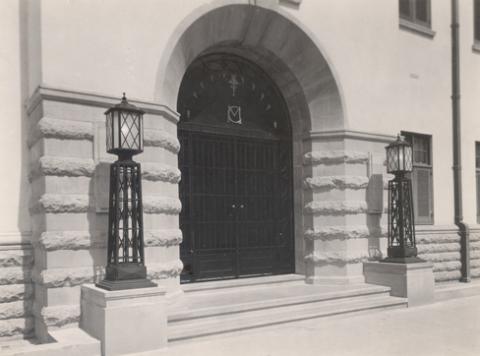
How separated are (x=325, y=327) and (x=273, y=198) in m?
3.69

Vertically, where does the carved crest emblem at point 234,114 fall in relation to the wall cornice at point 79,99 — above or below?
above

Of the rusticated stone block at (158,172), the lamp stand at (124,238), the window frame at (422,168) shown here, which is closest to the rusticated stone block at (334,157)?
the window frame at (422,168)

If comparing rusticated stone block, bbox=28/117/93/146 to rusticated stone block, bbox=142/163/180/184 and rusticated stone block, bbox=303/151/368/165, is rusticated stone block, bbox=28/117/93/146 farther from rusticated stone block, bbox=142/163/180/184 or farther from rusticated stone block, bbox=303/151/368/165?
rusticated stone block, bbox=303/151/368/165

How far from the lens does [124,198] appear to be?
273 inches

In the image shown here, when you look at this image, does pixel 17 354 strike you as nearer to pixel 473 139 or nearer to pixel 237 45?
pixel 237 45

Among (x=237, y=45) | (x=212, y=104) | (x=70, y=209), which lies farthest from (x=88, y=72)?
(x=237, y=45)

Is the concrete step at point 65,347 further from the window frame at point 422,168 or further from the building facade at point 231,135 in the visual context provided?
the window frame at point 422,168

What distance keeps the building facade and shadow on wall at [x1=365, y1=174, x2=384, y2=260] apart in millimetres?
33

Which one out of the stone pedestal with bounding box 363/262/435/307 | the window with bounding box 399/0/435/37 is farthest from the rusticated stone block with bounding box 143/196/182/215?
the window with bounding box 399/0/435/37

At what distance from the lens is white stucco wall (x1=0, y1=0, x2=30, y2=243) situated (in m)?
7.91

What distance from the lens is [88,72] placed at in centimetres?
775

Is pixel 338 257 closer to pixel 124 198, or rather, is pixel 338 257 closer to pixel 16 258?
pixel 124 198

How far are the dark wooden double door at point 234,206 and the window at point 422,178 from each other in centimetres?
331

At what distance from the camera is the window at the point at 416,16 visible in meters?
12.4
